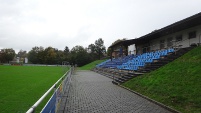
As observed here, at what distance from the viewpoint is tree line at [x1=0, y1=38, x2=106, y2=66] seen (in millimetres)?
73062

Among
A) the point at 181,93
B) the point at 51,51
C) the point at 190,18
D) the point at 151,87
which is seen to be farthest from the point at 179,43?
the point at 51,51

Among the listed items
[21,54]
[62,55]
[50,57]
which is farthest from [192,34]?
[21,54]

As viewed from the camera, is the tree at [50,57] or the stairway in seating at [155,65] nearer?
the stairway in seating at [155,65]

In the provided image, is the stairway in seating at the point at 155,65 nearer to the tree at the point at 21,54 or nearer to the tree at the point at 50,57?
the tree at the point at 50,57

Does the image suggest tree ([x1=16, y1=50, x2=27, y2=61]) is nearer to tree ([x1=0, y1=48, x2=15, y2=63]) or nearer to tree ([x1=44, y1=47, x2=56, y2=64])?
tree ([x1=0, y1=48, x2=15, y2=63])

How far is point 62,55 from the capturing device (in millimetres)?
86688

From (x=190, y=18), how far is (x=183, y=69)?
734 cm

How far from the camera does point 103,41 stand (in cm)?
11056

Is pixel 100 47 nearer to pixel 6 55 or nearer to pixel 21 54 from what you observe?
pixel 6 55

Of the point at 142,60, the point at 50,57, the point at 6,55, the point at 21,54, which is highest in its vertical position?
the point at 21,54

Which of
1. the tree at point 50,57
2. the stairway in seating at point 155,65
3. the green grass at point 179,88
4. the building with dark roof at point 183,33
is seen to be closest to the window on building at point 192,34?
the building with dark roof at point 183,33

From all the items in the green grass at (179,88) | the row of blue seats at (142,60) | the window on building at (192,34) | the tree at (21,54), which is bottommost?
the green grass at (179,88)

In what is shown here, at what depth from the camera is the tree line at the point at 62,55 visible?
240 ft

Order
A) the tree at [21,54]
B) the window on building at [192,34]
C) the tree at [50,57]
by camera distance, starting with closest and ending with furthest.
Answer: the window on building at [192,34] → the tree at [50,57] → the tree at [21,54]
